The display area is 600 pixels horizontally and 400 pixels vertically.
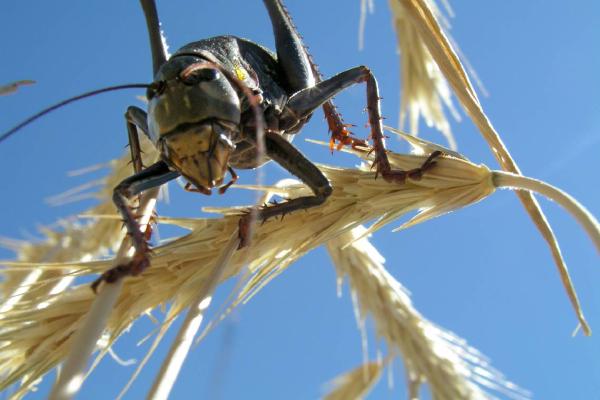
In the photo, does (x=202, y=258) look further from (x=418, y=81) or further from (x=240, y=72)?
(x=418, y=81)

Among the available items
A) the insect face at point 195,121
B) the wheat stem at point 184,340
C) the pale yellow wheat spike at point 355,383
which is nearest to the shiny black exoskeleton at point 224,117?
the insect face at point 195,121

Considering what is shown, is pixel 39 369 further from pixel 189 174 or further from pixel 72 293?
pixel 189 174

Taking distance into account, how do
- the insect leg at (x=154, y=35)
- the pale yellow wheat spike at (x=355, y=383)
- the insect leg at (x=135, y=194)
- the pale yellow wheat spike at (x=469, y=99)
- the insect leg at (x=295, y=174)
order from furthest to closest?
the pale yellow wheat spike at (x=355, y=383) → the insect leg at (x=154, y=35) → the insect leg at (x=295, y=174) → the insect leg at (x=135, y=194) → the pale yellow wheat spike at (x=469, y=99)

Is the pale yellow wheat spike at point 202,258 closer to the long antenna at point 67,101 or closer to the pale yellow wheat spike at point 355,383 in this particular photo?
the long antenna at point 67,101

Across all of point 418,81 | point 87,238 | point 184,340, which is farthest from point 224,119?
point 87,238

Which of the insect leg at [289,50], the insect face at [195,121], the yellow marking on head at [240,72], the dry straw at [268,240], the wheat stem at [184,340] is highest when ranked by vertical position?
the insect leg at [289,50]
